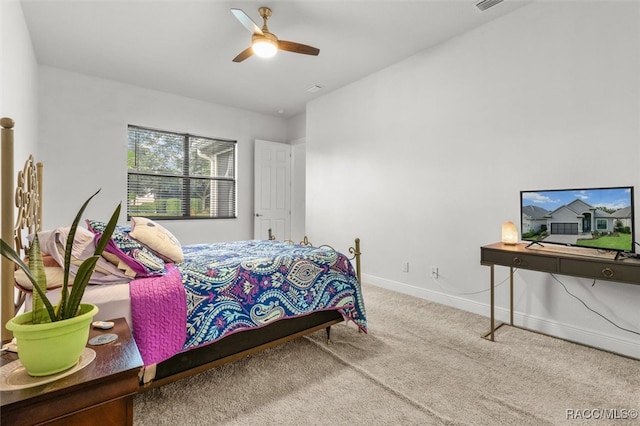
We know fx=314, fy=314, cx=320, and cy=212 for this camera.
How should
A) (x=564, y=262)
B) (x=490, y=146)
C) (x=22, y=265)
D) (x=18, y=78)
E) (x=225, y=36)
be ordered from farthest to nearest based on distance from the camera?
(x=225, y=36) → (x=490, y=146) → (x=18, y=78) → (x=564, y=262) → (x=22, y=265)

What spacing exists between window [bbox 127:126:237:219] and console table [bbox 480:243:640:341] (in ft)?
13.8

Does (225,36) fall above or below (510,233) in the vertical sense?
above

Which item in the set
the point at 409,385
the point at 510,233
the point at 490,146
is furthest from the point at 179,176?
the point at 510,233

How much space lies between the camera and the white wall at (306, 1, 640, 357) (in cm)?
233

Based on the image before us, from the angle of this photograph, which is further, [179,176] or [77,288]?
[179,176]

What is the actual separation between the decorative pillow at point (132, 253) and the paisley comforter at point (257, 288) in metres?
0.11

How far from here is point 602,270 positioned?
202cm

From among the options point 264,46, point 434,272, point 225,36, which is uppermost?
point 225,36

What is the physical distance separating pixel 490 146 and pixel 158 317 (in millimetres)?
3070

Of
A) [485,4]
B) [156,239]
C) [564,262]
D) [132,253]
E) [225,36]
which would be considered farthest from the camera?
[225,36]

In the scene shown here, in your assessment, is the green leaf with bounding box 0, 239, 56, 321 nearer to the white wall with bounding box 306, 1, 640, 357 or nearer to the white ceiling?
the white ceiling

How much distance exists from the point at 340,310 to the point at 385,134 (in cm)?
242

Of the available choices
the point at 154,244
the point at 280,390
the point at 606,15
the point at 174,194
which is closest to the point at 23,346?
the point at 154,244

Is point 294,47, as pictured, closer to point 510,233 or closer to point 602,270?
point 510,233
